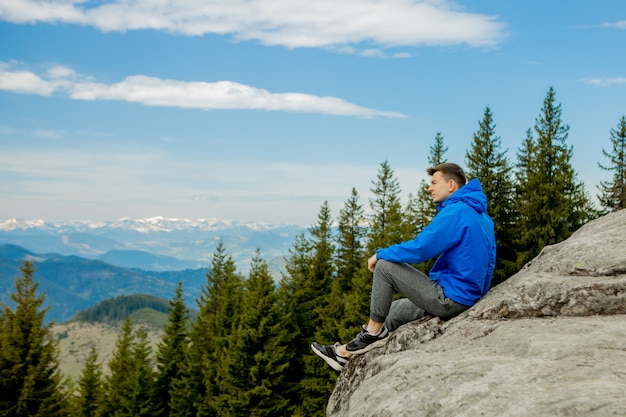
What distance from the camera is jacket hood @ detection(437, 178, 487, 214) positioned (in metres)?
8.90

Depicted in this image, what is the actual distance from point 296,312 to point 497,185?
20035 mm

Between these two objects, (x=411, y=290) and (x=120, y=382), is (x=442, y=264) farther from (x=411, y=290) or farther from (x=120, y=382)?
(x=120, y=382)

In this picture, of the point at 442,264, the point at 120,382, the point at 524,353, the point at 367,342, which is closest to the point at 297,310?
the point at 120,382

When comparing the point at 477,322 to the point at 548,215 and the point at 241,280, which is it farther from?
the point at 241,280

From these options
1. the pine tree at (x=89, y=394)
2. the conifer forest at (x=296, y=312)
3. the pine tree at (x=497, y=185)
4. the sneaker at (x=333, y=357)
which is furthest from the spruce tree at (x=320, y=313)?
the pine tree at (x=89, y=394)

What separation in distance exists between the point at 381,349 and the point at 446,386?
9.92 feet

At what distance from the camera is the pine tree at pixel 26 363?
37.8 m

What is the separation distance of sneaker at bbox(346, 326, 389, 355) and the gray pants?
1.37 ft

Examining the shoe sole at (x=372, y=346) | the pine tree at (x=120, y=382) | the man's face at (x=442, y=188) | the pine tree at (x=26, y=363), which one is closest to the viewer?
the man's face at (x=442, y=188)

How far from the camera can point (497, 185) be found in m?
43.7

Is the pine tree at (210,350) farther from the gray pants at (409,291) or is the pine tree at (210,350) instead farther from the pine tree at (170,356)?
the gray pants at (409,291)

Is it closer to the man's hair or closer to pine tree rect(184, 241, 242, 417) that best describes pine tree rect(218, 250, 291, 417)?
pine tree rect(184, 241, 242, 417)

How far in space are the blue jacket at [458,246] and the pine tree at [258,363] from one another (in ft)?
97.8

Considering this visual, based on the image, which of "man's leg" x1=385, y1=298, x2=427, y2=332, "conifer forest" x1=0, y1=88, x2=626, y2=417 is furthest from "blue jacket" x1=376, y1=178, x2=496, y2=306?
"conifer forest" x1=0, y1=88, x2=626, y2=417
